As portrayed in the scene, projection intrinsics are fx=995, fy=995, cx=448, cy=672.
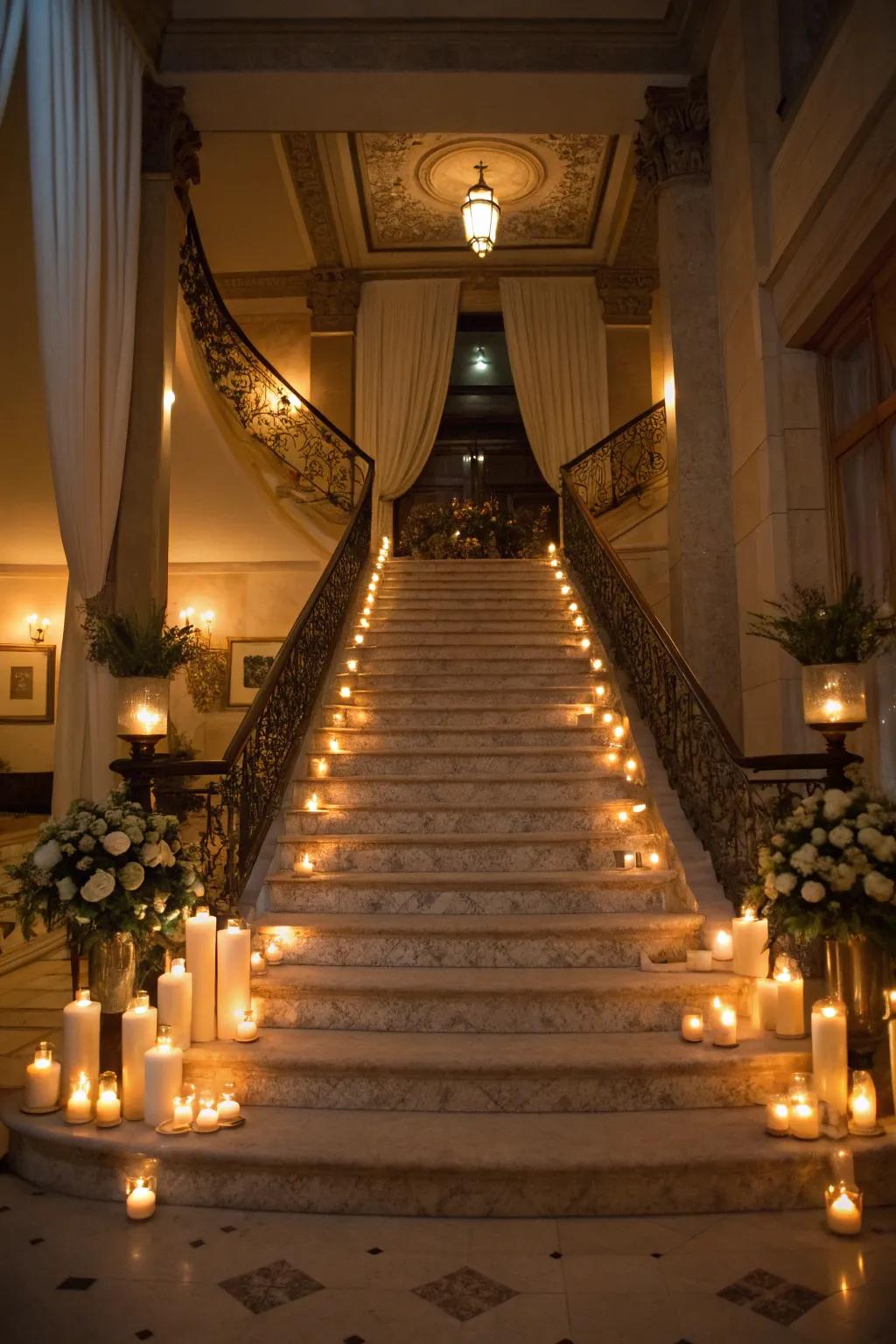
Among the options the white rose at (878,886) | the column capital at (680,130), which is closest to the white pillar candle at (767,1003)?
the white rose at (878,886)

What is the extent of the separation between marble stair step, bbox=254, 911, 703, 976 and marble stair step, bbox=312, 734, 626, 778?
161cm

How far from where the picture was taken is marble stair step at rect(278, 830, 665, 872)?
521 centimetres

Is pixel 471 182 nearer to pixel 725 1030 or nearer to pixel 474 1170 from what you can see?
pixel 725 1030

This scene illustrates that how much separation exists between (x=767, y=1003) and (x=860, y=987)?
0.38m

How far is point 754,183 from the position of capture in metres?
6.38

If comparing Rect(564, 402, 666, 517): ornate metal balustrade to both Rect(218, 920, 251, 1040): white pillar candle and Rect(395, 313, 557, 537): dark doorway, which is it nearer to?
Rect(395, 313, 557, 537): dark doorway

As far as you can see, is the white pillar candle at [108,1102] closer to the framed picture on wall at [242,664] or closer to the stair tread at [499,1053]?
the stair tread at [499,1053]

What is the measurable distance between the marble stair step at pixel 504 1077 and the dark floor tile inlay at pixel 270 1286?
82cm

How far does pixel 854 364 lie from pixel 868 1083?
162 inches

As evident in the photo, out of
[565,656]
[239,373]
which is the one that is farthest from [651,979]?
[239,373]

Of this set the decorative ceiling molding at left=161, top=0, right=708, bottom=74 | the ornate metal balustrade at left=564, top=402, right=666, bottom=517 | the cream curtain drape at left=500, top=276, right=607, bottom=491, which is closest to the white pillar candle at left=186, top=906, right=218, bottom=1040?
the decorative ceiling molding at left=161, top=0, right=708, bottom=74

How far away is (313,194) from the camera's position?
36.0 feet

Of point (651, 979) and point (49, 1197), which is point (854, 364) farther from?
point (49, 1197)

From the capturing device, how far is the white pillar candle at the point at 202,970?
13.0 feet
